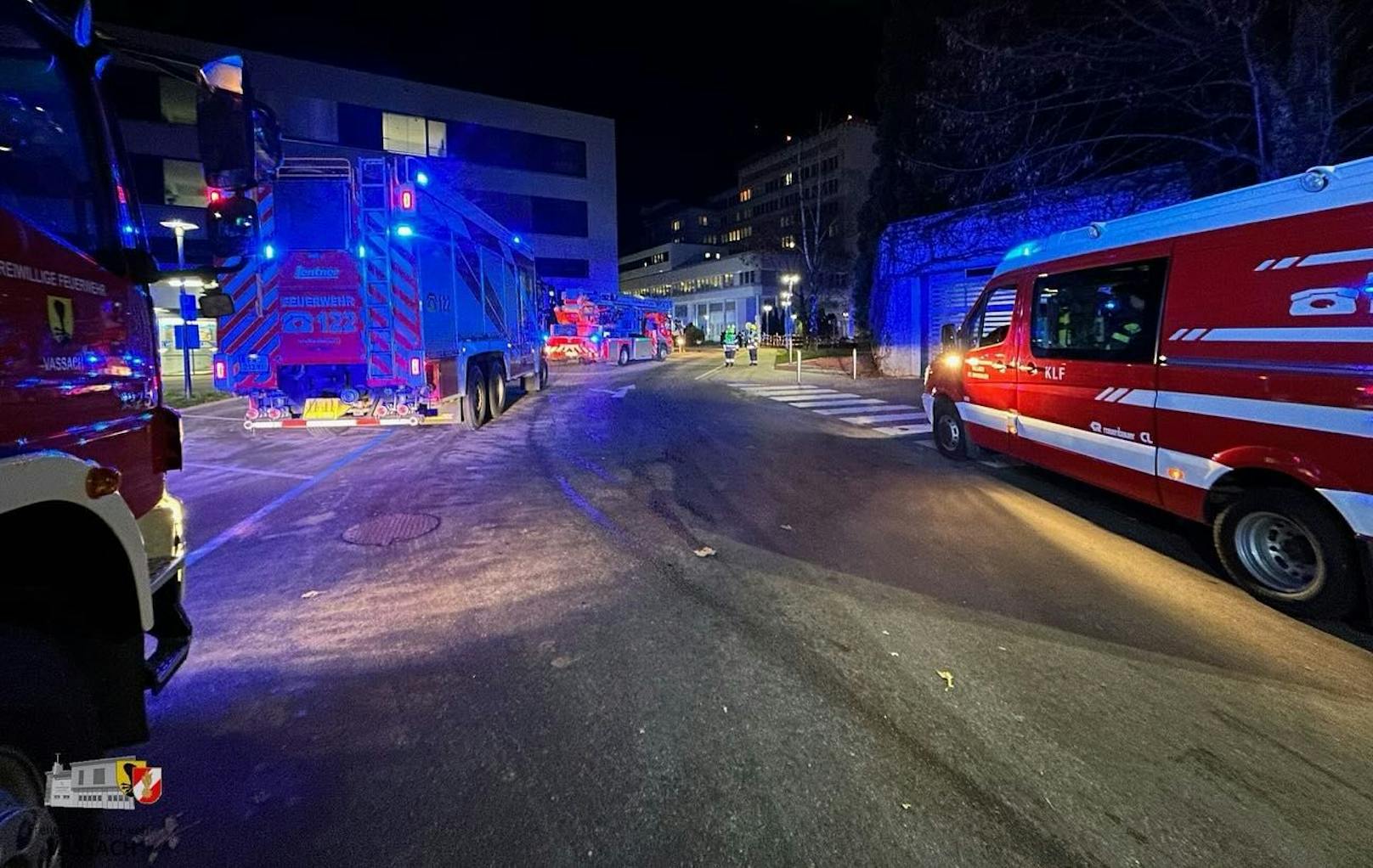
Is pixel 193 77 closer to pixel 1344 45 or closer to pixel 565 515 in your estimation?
pixel 565 515

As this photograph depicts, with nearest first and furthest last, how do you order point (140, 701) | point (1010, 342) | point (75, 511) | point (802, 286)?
1. point (75, 511)
2. point (140, 701)
3. point (1010, 342)
4. point (802, 286)

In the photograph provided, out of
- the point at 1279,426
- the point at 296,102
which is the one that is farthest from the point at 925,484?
the point at 296,102

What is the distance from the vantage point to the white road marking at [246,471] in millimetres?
8648

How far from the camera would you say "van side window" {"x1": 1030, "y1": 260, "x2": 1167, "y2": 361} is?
221 inches

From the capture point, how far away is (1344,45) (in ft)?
29.8

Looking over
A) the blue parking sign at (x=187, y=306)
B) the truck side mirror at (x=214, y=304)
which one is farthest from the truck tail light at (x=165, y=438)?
the blue parking sign at (x=187, y=306)

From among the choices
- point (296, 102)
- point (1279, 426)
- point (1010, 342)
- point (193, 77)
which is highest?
point (296, 102)

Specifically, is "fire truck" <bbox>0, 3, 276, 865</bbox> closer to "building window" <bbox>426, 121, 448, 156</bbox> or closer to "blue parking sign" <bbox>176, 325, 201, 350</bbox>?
"blue parking sign" <bbox>176, 325, 201, 350</bbox>

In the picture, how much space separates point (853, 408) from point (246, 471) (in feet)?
38.0

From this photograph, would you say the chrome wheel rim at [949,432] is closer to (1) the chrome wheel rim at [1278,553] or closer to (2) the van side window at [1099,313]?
(2) the van side window at [1099,313]

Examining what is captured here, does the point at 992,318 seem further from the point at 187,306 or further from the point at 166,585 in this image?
the point at 187,306

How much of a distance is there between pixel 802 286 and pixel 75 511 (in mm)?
54783

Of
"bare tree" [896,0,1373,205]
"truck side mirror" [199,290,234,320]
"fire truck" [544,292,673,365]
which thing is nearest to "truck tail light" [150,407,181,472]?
"truck side mirror" [199,290,234,320]

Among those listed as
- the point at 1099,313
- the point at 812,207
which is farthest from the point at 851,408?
the point at 812,207
